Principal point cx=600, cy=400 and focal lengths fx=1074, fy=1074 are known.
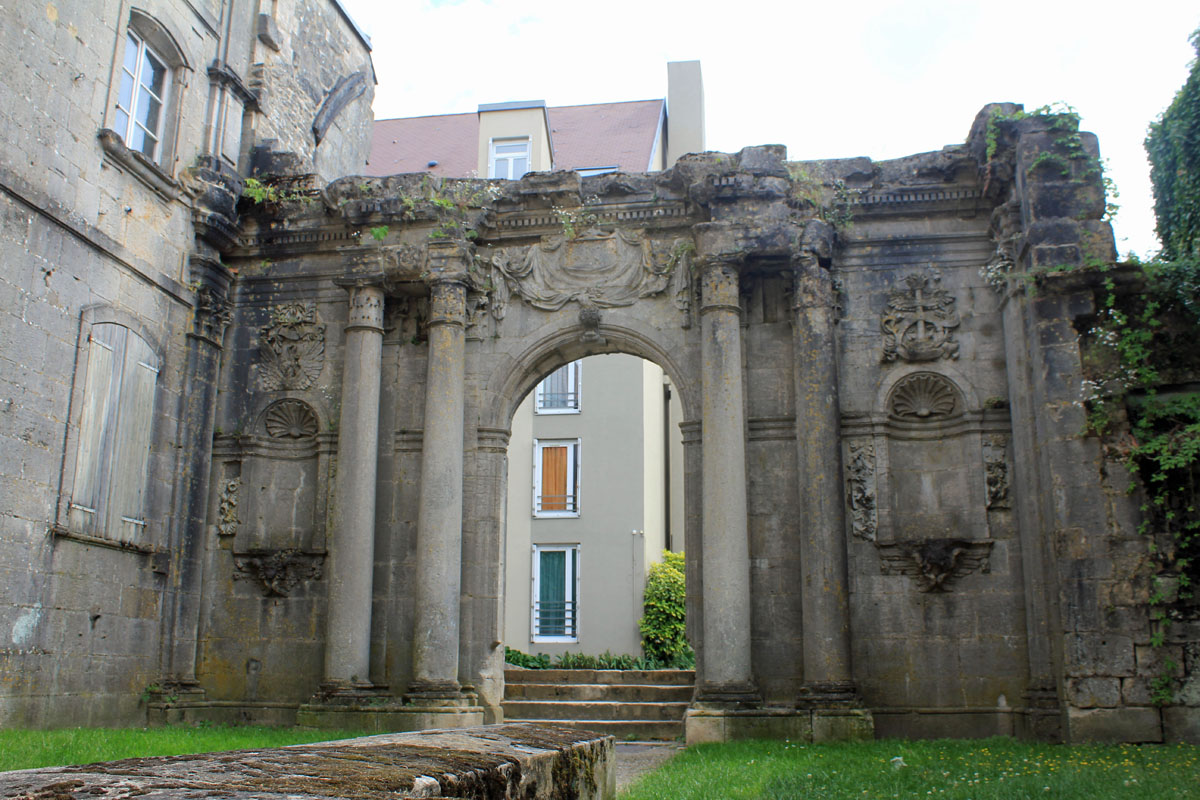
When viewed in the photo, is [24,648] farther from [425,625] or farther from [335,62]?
[335,62]

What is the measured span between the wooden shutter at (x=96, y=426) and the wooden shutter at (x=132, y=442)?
0.49 ft

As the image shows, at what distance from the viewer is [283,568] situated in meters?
12.4

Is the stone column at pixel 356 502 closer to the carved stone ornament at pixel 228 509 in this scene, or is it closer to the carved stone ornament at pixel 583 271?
the carved stone ornament at pixel 228 509

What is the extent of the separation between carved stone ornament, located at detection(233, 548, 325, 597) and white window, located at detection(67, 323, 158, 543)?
1.32m

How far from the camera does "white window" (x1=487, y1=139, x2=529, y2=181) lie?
2062 centimetres

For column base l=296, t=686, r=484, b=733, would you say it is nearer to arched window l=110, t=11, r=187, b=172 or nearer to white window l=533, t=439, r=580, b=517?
arched window l=110, t=11, r=187, b=172

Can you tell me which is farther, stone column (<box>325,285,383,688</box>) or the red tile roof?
the red tile roof

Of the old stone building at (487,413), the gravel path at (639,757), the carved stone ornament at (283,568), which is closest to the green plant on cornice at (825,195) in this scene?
the old stone building at (487,413)

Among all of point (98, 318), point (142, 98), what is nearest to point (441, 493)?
point (98, 318)

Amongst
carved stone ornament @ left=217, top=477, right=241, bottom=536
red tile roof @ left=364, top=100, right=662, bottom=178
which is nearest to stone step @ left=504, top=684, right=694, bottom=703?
carved stone ornament @ left=217, top=477, right=241, bottom=536

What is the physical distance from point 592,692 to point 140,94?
8.77m

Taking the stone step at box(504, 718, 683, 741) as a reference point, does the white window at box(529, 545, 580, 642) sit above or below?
above

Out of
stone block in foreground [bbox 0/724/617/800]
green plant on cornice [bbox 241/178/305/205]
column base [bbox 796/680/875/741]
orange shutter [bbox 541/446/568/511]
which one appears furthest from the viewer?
orange shutter [bbox 541/446/568/511]

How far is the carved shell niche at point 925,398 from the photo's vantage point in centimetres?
1174
